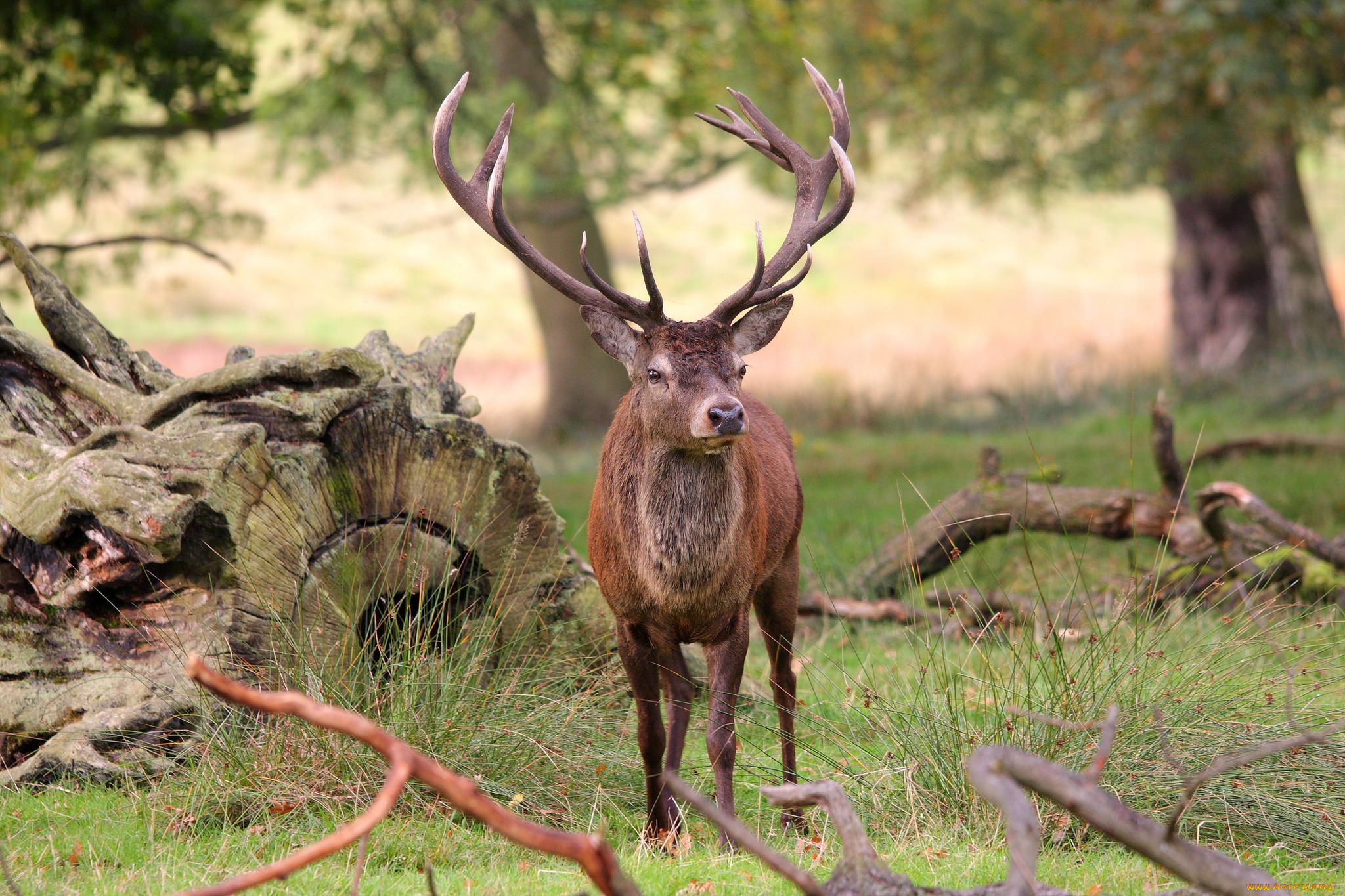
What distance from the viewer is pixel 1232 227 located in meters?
16.5

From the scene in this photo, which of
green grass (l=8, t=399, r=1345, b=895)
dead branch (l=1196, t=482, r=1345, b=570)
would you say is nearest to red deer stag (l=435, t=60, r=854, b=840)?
green grass (l=8, t=399, r=1345, b=895)

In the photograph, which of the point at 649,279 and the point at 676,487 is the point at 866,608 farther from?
the point at 649,279

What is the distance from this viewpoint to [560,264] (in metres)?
15.8

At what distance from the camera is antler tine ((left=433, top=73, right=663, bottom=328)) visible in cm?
477

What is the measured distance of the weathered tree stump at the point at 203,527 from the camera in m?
4.38

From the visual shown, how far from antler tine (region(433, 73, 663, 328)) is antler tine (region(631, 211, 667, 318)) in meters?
0.02

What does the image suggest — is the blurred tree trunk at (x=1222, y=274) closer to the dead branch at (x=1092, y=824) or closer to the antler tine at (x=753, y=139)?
the antler tine at (x=753, y=139)

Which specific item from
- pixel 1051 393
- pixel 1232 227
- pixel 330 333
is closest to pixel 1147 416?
pixel 1051 393

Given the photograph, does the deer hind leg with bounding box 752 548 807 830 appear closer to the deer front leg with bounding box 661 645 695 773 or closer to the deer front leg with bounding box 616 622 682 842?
the deer front leg with bounding box 661 645 695 773

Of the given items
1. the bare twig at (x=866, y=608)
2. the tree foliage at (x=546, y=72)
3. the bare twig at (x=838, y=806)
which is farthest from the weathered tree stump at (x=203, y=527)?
the tree foliage at (x=546, y=72)

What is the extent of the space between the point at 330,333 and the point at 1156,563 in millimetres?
29194

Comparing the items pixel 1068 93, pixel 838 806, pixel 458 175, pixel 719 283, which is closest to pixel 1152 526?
pixel 458 175

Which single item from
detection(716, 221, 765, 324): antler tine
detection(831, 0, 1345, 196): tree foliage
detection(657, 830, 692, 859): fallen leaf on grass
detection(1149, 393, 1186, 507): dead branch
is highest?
detection(831, 0, 1345, 196): tree foliage

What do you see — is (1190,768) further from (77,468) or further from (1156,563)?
(77,468)
